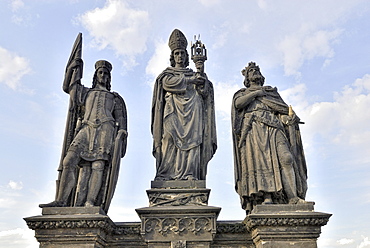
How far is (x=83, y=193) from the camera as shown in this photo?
1109 cm

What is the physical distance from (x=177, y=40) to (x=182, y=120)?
2410 millimetres

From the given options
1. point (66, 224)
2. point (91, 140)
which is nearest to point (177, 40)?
point (91, 140)

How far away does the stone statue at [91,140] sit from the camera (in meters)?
11.1

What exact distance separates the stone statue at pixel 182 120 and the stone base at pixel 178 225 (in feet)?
3.32

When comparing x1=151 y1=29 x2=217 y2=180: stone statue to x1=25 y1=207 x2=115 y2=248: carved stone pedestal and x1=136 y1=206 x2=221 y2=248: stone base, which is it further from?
x1=25 y1=207 x2=115 y2=248: carved stone pedestal

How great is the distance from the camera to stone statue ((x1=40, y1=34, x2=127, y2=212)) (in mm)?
11055

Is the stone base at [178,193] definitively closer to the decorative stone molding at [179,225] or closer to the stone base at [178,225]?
the stone base at [178,225]

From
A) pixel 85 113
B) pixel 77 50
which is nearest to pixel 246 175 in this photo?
pixel 85 113

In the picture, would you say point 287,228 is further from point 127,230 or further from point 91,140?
point 91,140

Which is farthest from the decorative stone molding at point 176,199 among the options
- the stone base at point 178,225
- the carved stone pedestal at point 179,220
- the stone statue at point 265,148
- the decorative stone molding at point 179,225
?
the stone statue at point 265,148

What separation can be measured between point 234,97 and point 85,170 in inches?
172

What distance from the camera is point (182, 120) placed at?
11.7 metres

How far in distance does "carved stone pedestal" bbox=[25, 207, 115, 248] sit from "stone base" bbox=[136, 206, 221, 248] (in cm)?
99

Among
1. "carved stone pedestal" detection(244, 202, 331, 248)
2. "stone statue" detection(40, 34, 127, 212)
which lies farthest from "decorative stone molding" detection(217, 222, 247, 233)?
"stone statue" detection(40, 34, 127, 212)
